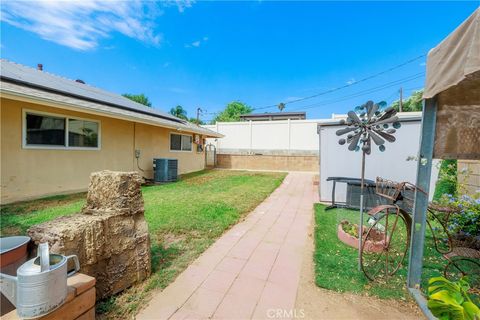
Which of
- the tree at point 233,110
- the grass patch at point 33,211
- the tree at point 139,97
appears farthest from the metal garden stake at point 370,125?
the tree at point 139,97

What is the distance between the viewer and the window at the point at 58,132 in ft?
17.6

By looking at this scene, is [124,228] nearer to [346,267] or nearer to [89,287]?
[89,287]

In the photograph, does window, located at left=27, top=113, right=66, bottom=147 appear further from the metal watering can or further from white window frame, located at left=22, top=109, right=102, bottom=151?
the metal watering can

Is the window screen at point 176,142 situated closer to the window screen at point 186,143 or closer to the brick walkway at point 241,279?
the window screen at point 186,143

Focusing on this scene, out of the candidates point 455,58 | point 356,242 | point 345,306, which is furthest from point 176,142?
point 455,58

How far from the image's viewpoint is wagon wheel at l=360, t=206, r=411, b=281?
2453 millimetres

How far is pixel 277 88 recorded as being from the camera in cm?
2673

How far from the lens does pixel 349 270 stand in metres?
2.53

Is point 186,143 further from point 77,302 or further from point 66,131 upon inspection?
point 77,302

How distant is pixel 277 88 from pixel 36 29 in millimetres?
23982

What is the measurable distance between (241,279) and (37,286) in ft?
5.77

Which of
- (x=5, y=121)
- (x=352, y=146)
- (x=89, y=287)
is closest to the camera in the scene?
(x=89, y=287)

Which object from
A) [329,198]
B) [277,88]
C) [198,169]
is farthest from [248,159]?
[277,88]

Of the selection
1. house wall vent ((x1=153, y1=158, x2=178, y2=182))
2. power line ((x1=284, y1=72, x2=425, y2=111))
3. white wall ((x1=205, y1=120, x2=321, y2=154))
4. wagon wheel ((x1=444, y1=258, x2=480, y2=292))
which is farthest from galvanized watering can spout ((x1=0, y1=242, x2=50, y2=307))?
power line ((x1=284, y1=72, x2=425, y2=111))
